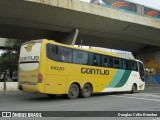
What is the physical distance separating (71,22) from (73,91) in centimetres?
1070

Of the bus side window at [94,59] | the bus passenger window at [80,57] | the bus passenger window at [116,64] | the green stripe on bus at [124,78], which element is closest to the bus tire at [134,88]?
the green stripe on bus at [124,78]

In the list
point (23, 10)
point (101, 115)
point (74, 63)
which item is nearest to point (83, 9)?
point (23, 10)

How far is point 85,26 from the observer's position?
2855 centimetres

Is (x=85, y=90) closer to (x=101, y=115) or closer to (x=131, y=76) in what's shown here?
(x=131, y=76)

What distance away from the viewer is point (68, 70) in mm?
17391

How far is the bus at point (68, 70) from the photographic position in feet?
52.0

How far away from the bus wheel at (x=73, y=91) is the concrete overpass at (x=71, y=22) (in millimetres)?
7991

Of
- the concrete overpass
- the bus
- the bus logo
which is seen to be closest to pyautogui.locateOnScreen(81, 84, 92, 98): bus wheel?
the bus

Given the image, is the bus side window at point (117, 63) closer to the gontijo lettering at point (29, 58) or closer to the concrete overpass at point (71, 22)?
the concrete overpass at point (71, 22)

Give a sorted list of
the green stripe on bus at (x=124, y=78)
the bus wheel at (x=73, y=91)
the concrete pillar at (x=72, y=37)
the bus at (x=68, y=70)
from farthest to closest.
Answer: the concrete pillar at (x=72, y=37)
the green stripe on bus at (x=124, y=78)
the bus wheel at (x=73, y=91)
the bus at (x=68, y=70)

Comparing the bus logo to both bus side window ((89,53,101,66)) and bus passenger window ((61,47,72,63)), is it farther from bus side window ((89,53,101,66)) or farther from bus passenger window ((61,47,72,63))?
bus side window ((89,53,101,66))

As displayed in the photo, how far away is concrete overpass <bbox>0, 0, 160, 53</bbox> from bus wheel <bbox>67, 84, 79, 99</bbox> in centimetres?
799

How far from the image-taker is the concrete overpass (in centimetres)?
2359

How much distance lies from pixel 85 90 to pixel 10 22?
10546mm
